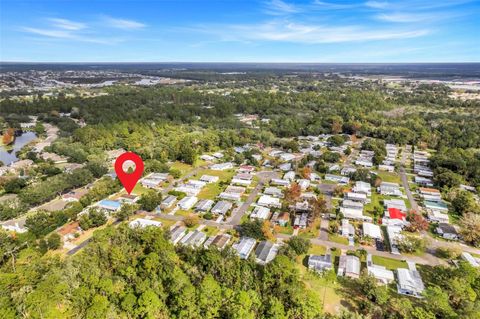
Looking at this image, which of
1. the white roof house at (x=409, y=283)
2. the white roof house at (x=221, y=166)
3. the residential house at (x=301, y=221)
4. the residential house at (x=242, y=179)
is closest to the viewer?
the white roof house at (x=409, y=283)

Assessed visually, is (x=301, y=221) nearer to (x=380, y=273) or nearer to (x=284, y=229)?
(x=284, y=229)

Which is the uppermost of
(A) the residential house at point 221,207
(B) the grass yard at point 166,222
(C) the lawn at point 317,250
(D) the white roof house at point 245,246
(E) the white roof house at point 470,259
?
(A) the residential house at point 221,207

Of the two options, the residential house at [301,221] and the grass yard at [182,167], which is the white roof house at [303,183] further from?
the grass yard at [182,167]

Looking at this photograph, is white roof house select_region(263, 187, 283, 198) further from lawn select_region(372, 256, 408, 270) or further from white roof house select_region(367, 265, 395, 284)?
white roof house select_region(367, 265, 395, 284)

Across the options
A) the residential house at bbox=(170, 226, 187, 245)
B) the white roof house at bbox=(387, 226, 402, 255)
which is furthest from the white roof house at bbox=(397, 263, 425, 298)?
the residential house at bbox=(170, 226, 187, 245)

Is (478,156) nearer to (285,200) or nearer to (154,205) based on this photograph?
(285,200)

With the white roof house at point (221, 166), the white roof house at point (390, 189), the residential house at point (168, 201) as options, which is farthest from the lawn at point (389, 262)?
the white roof house at point (221, 166)

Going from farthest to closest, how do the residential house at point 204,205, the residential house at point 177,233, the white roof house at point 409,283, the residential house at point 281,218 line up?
the residential house at point 204,205
the residential house at point 281,218
the residential house at point 177,233
the white roof house at point 409,283
